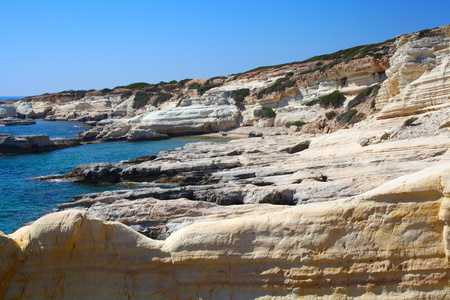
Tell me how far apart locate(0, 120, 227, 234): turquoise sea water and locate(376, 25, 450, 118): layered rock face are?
60.6 ft

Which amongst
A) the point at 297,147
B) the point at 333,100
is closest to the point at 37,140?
the point at 297,147

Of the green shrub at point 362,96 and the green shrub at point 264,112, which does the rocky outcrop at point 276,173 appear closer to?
the green shrub at point 362,96

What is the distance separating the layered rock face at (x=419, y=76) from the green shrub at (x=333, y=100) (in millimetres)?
9936

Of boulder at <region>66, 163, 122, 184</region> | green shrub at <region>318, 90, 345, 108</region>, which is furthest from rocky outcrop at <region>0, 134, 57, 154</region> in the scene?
green shrub at <region>318, 90, 345, 108</region>

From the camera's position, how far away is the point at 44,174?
27.2 metres

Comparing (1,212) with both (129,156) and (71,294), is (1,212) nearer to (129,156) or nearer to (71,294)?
(71,294)

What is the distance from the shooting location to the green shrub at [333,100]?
135ft

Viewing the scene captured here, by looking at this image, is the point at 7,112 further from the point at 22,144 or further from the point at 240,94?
the point at 240,94

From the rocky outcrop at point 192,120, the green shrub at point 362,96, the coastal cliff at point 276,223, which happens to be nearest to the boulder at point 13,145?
the coastal cliff at point 276,223

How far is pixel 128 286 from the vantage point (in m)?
6.76

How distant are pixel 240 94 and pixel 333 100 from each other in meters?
18.0

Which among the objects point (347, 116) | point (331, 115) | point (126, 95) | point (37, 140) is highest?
point (126, 95)

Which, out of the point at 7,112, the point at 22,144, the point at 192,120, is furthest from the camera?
the point at 7,112

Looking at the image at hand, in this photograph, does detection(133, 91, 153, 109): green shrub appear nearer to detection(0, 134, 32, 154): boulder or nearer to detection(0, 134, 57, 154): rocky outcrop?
detection(0, 134, 57, 154): rocky outcrop
